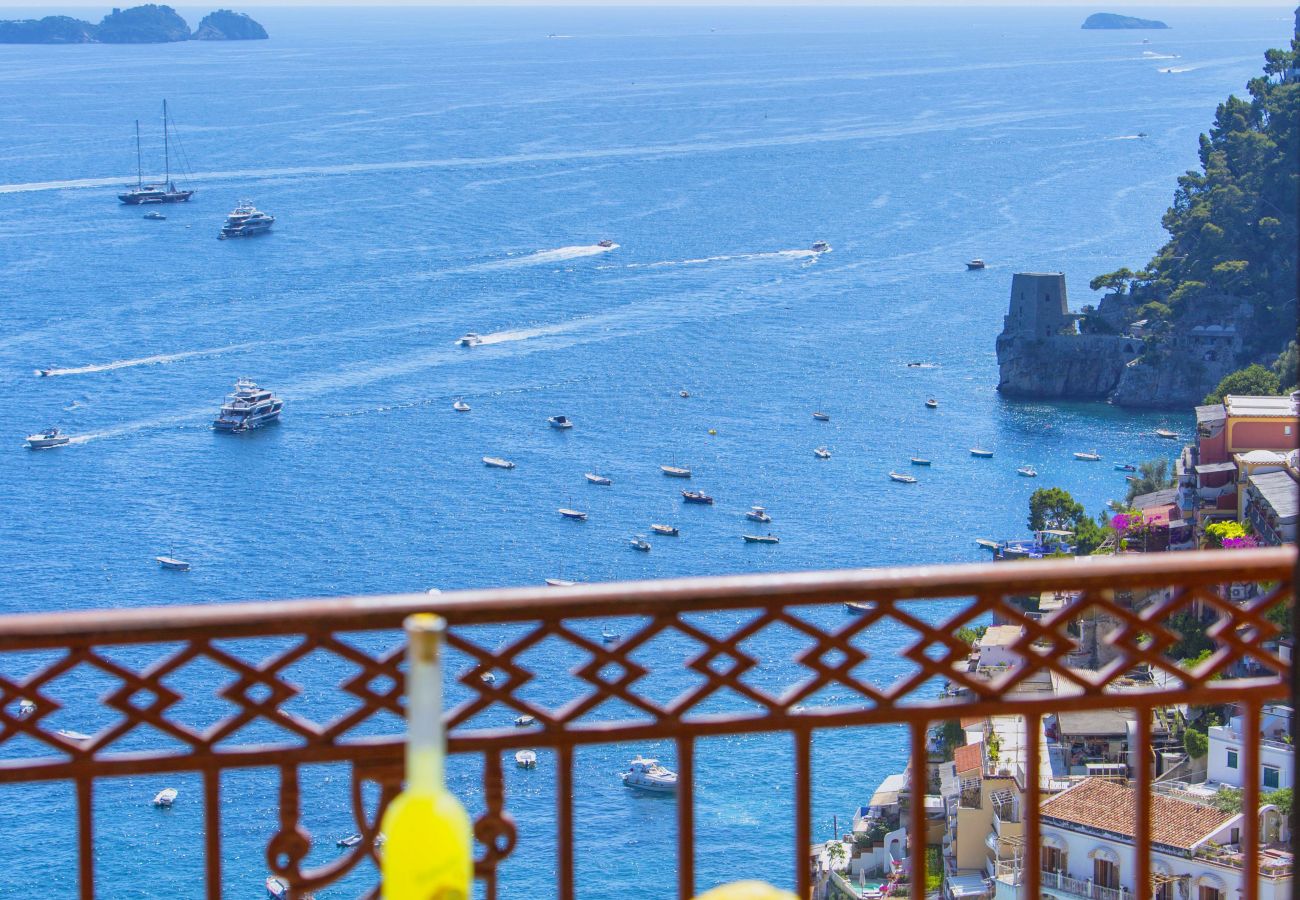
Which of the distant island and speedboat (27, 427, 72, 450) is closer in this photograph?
speedboat (27, 427, 72, 450)

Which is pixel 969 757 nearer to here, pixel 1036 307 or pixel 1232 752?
pixel 1232 752

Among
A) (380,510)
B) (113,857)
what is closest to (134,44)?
(380,510)

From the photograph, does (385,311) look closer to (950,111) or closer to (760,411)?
(760,411)

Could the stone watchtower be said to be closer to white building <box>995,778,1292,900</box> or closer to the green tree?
the green tree

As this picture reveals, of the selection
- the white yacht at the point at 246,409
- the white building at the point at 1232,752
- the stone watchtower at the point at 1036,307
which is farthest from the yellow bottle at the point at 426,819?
the stone watchtower at the point at 1036,307

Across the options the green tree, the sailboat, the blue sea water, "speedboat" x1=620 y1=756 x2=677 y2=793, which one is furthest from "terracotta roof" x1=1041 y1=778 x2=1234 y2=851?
the sailboat

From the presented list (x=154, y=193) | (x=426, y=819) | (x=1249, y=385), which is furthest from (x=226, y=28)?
(x=426, y=819)
